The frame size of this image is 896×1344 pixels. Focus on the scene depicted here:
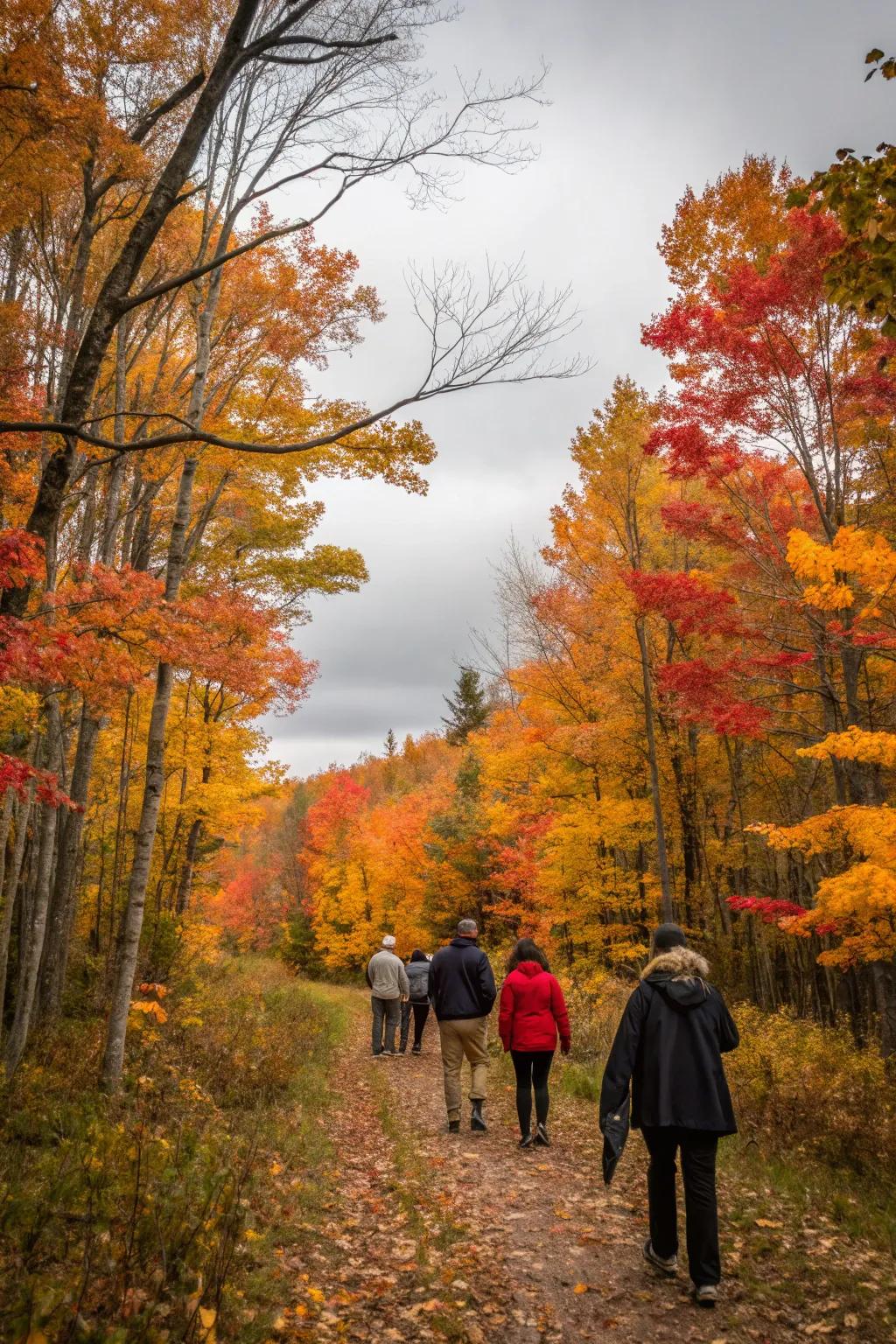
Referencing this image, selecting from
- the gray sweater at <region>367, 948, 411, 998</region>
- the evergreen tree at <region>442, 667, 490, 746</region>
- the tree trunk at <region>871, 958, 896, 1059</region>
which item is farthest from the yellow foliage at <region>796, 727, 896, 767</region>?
the evergreen tree at <region>442, 667, 490, 746</region>

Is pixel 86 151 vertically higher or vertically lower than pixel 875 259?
higher

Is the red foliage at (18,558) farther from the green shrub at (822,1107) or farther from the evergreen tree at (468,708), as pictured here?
the evergreen tree at (468,708)

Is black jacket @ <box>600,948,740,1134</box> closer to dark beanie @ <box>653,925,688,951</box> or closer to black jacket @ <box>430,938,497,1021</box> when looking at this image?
dark beanie @ <box>653,925,688,951</box>

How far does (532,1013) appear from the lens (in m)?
6.54

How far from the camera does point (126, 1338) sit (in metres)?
2.80

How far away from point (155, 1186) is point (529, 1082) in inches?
137

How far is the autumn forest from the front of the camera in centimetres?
431

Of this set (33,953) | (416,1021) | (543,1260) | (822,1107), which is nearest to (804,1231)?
(543,1260)

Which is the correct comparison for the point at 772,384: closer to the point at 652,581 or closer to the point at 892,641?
the point at 652,581

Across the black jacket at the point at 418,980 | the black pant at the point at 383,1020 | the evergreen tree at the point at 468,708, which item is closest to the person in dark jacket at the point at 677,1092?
the black pant at the point at 383,1020

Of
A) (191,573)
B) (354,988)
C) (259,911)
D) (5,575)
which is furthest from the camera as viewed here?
(259,911)

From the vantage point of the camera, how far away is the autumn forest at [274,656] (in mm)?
4312

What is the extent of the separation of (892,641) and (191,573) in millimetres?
12583

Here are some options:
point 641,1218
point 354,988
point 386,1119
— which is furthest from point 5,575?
point 354,988
